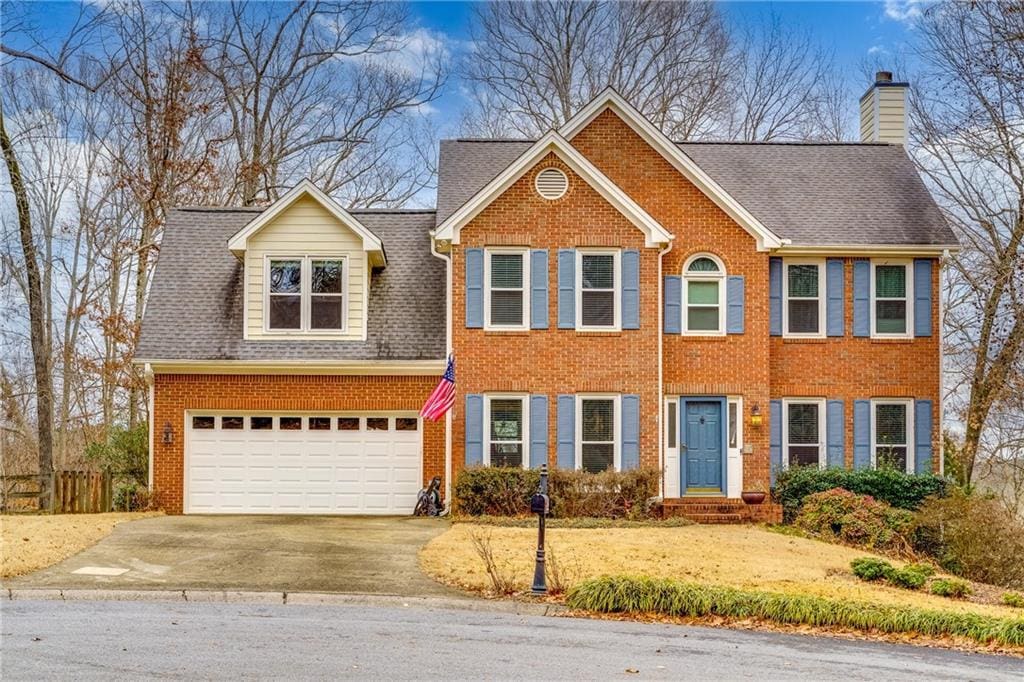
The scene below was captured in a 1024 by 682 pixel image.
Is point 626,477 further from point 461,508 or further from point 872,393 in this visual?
point 872,393

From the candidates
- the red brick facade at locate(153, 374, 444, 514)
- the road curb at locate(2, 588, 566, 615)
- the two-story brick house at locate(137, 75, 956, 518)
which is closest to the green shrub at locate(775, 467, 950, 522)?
the two-story brick house at locate(137, 75, 956, 518)

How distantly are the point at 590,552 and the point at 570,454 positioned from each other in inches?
220

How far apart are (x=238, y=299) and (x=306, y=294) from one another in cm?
168

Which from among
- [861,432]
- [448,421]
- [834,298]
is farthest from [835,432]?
[448,421]

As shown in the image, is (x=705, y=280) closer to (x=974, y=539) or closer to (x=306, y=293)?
(x=974, y=539)

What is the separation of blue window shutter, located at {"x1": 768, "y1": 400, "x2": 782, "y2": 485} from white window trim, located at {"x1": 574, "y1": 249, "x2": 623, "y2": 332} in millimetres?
3812

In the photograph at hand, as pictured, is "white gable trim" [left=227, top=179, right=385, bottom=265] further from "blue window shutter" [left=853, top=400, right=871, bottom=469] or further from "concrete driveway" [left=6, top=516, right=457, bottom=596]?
"blue window shutter" [left=853, top=400, right=871, bottom=469]

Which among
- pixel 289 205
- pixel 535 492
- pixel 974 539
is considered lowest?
pixel 974 539

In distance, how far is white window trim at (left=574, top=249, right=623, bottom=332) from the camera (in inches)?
864

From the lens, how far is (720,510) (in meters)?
21.6

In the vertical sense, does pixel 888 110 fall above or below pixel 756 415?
above

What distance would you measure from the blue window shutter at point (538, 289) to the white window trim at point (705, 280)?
2.86 meters

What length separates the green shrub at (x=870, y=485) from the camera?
2145 centimetres

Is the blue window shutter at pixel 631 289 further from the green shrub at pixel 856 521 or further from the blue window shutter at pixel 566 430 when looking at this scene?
the green shrub at pixel 856 521
